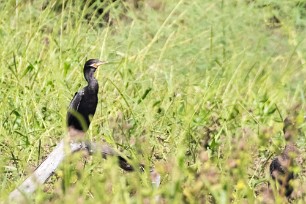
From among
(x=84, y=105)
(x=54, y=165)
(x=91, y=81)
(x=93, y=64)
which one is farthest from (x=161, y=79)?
(x=54, y=165)

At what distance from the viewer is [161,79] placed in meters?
7.03

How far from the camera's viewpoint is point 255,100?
21.9 feet

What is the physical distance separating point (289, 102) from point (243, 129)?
1.21 metres

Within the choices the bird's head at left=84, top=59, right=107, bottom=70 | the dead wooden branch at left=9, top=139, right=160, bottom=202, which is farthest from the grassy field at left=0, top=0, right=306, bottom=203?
the bird's head at left=84, top=59, right=107, bottom=70

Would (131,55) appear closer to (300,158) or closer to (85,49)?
(85,49)

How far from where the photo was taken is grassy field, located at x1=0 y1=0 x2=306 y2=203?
5.64 meters

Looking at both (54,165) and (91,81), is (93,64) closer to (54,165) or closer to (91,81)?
(91,81)

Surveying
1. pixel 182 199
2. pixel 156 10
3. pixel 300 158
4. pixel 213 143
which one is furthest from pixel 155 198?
pixel 156 10

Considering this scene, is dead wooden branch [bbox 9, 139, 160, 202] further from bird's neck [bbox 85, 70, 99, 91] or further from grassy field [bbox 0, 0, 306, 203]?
bird's neck [bbox 85, 70, 99, 91]

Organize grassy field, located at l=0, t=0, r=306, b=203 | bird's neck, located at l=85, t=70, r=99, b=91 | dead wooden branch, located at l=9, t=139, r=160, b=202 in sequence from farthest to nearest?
bird's neck, located at l=85, t=70, r=99, b=91, grassy field, located at l=0, t=0, r=306, b=203, dead wooden branch, located at l=9, t=139, r=160, b=202

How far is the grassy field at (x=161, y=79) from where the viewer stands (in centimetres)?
564

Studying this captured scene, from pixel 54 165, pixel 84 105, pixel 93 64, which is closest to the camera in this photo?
pixel 54 165

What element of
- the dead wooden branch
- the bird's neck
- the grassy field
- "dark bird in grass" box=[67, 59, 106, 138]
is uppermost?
the dead wooden branch

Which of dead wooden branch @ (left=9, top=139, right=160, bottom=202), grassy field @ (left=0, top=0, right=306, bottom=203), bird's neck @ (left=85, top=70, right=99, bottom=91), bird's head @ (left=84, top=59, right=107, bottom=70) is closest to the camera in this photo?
dead wooden branch @ (left=9, top=139, right=160, bottom=202)
